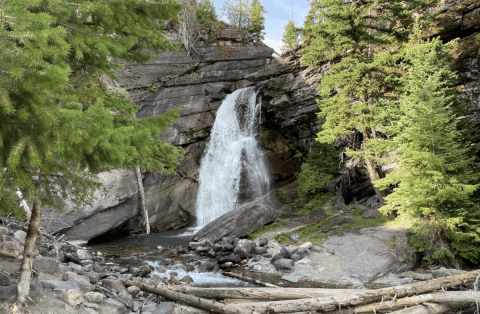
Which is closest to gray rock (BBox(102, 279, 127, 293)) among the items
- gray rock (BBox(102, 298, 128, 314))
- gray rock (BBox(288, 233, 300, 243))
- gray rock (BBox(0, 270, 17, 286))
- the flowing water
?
gray rock (BBox(102, 298, 128, 314))

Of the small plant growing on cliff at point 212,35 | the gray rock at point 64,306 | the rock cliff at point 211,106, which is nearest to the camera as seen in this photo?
the gray rock at point 64,306

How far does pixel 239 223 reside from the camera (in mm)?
14344

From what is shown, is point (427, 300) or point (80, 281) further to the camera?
point (80, 281)

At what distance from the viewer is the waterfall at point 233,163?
68.6 feet

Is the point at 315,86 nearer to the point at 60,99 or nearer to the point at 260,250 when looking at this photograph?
the point at 260,250

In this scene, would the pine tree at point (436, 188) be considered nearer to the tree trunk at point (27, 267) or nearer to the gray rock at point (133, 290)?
the gray rock at point (133, 290)

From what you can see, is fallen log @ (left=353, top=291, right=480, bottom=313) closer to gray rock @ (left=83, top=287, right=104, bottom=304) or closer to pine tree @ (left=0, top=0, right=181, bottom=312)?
gray rock @ (left=83, top=287, right=104, bottom=304)

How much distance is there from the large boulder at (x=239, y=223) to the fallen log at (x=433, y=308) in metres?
9.49

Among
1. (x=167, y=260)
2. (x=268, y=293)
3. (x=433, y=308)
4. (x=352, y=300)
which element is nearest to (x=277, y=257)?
(x=167, y=260)

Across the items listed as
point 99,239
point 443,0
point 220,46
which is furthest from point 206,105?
point 443,0

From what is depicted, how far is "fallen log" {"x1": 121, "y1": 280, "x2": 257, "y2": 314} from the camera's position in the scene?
15.8 feet

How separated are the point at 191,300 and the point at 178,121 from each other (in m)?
18.9

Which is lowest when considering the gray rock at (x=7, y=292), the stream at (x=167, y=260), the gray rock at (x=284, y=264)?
the stream at (x=167, y=260)

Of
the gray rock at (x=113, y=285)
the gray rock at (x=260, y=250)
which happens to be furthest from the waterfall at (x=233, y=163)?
the gray rock at (x=113, y=285)
